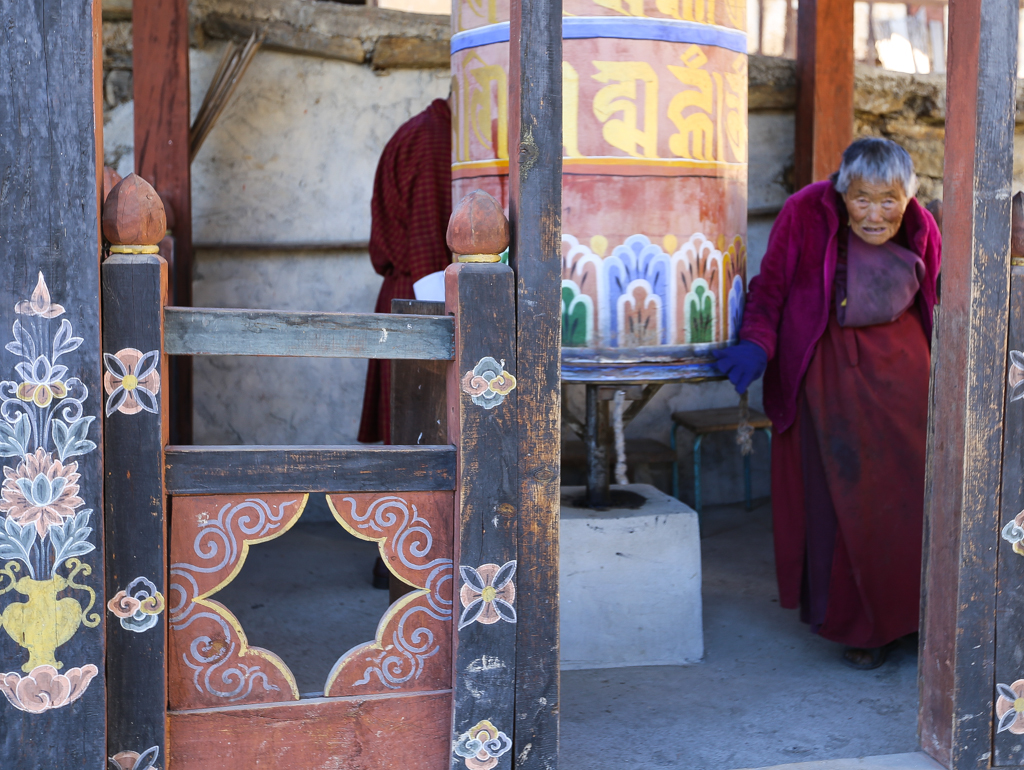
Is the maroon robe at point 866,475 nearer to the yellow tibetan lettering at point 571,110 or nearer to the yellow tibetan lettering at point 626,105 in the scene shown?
the yellow tibetan lettering at point 626,105

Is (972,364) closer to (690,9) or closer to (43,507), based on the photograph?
(690,9)

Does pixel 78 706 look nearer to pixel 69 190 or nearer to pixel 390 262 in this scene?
pixel 69 190

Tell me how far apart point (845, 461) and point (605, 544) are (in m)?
0.74

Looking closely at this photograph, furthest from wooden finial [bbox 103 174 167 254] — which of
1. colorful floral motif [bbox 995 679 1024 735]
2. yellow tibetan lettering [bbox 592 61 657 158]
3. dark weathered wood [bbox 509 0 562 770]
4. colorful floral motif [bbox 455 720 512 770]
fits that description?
colorful floral motif [bbox 995 679 1024 735]

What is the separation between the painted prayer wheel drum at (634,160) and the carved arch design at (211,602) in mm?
1128

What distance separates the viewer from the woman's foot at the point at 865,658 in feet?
9.57

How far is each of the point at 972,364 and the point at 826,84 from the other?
9.41 ft

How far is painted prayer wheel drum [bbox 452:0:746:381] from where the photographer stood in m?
2.57

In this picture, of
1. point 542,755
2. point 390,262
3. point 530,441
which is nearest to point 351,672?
point 542,755

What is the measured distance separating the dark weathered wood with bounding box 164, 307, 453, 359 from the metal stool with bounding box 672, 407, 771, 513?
2.89m

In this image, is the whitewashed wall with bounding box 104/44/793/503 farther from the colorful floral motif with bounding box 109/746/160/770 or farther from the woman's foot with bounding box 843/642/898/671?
the colorful floral motif with bounding box 109/746/160/770

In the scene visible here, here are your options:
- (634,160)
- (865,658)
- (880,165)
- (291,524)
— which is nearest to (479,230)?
(291,524)

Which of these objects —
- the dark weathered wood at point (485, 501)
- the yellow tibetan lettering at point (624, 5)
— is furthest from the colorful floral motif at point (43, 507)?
the yellow tibetan lettering at point (624, 5)

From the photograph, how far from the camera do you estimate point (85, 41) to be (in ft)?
5.24
